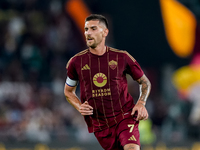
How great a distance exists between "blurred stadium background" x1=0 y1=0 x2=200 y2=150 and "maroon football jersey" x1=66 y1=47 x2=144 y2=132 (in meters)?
4.33

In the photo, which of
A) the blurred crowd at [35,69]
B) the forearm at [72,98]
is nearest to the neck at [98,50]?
the forearm at [72,98]

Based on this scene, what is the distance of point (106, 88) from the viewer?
557 centimetres

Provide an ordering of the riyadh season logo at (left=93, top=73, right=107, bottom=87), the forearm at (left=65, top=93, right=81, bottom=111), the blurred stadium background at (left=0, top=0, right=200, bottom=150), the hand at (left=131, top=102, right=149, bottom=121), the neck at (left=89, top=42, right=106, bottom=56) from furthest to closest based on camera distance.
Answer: the blurred stadium background at (left=0, top=0, right=200, bottom=150)
the forearm at (left=65, top=93, right=81, bottom=111)
the neck at (left=89, top=42, right=106, bottom=56)
the riyadh season logo at (left=93, top=73, right=107, bottom=87)
the hand at (left=131, top=102, right=149, bottom=121)

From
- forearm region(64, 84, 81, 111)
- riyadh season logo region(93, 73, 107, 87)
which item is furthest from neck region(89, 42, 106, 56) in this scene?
forearm region(64, 84, 81, 111)

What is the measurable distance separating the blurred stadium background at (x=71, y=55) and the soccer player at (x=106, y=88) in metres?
4.27

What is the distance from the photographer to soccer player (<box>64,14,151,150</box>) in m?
5.57

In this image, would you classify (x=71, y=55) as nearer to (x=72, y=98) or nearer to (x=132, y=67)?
(x=72, y=98)

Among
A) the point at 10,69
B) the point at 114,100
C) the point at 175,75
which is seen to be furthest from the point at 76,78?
the point at 175,75

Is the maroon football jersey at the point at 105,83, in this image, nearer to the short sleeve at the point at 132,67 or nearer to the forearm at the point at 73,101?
the short sleeve at the point at 132,67

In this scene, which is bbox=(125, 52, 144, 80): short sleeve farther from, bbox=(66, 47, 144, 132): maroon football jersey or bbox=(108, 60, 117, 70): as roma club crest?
bbox=(108, 60, 117, 70): as roma club crest

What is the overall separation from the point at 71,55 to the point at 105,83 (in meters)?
8.62

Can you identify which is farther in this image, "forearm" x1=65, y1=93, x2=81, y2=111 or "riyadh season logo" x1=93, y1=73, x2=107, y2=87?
"forearm" x1=65, y1=93, x2=81, y2=111

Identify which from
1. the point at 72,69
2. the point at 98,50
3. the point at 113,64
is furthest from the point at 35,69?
the point at 113,64

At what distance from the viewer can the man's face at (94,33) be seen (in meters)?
5.59
